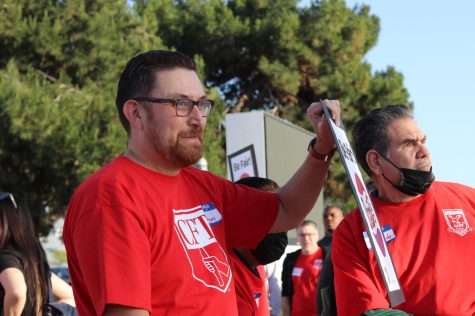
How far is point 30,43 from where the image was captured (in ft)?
65.4

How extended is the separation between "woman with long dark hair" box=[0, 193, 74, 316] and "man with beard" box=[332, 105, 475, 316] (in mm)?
2033

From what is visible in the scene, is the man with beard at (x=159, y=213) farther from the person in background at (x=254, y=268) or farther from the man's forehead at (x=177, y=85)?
the person in background at (x=254, y=268)

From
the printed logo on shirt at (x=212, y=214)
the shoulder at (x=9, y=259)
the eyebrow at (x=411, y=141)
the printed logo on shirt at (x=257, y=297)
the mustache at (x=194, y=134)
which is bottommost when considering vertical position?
the printed logo on shirt at (x=257, y=297)

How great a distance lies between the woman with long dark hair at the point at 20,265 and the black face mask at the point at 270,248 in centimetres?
134

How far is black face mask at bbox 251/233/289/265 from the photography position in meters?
4.19

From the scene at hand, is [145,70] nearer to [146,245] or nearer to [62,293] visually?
[146,245]

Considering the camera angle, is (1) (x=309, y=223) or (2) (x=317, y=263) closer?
(2) (x=317, y=263)

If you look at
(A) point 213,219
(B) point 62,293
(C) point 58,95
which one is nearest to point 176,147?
(A) point 213,219

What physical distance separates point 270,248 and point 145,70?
1687 millimetres

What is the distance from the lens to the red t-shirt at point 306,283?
27.9 feet

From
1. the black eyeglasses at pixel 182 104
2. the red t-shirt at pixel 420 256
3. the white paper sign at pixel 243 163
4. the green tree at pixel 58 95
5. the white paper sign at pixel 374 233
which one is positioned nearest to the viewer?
the white paper sign at pixel 374 233

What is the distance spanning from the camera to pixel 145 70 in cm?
279

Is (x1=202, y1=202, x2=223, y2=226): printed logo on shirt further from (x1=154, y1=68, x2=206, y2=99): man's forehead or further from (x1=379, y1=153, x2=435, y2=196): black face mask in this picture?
(x1=379, y1=153, x2=435, y2=196): black face mask

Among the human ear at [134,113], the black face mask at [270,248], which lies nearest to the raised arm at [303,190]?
the human ear at [134,113]
